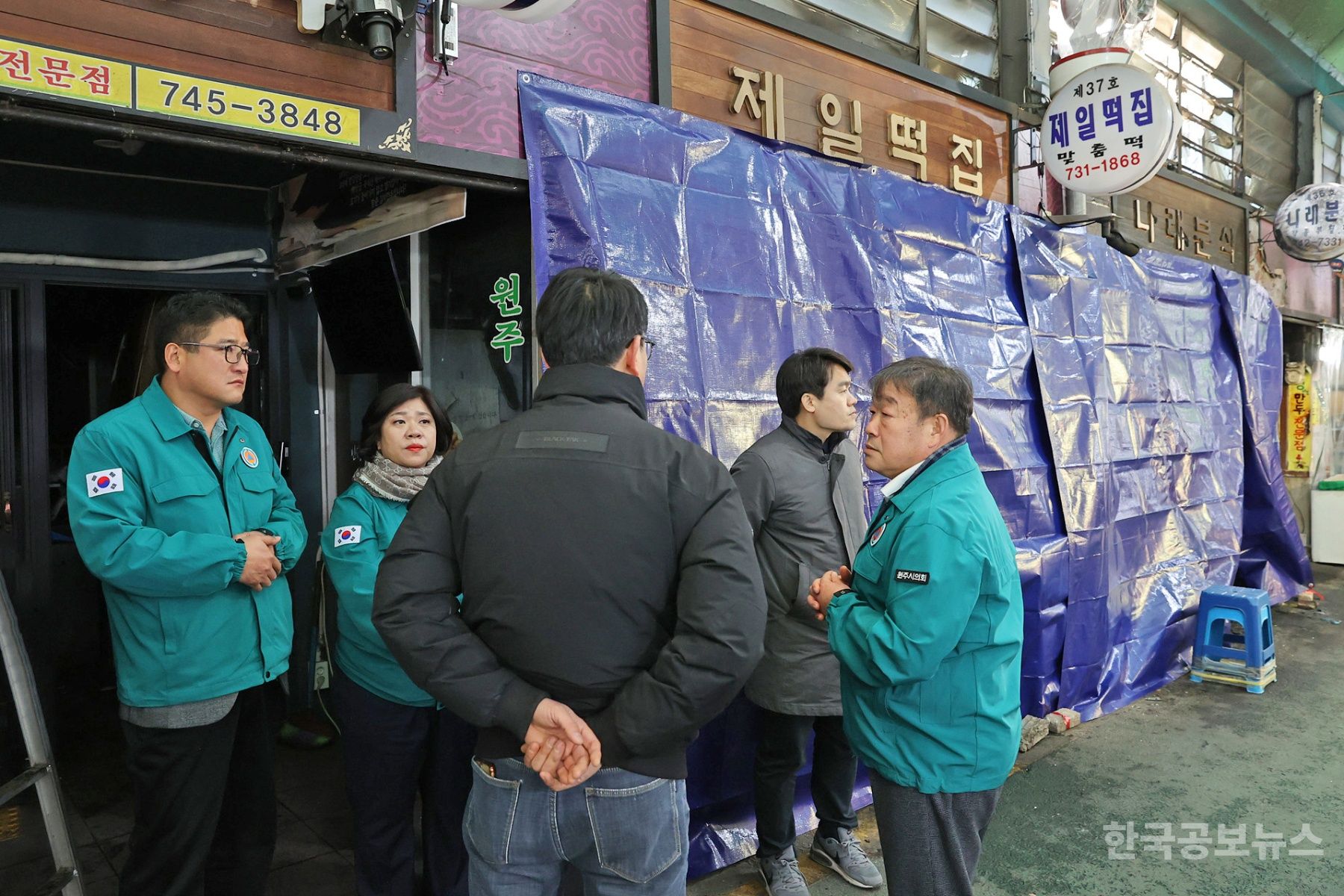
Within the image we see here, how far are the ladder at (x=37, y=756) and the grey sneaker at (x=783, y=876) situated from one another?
2087mm

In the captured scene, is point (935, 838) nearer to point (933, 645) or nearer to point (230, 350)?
point (933, 645)

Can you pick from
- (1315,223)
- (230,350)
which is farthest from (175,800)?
(1315,223)

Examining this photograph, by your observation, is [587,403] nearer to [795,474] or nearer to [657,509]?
[657,509]

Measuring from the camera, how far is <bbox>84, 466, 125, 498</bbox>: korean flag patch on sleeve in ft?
7.52

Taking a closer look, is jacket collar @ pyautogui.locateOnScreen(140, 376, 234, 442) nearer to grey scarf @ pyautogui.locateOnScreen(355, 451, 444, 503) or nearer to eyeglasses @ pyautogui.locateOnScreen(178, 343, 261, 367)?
eyeglasses @ pyautogui.locateOnScreen(178, 343, 261, 367)

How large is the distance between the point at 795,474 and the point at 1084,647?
2.92 metres

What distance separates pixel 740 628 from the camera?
167cm

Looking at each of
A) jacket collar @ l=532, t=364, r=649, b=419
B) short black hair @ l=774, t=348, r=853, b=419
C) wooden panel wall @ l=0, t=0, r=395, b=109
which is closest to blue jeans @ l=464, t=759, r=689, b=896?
jacket collar @ l=532, t=364, r=649, b=419

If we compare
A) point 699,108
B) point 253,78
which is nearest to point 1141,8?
point 699,108

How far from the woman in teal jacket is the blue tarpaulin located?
85cm

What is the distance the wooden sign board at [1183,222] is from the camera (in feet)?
22.5

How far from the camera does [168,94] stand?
2512 millimetres

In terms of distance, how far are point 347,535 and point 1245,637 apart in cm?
566

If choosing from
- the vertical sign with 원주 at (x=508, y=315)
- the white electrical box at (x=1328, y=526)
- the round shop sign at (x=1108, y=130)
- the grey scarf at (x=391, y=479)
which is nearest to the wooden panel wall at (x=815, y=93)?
the round shop sign at (x=1108, y=130)
